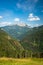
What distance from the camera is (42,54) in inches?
2141

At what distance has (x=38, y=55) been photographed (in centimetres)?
5556

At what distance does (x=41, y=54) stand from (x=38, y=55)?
1527 mm

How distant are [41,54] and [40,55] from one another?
0.66m

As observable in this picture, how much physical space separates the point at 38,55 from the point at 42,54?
72.8 inches

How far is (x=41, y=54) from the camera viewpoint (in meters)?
54.5

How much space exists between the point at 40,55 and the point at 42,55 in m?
0.90

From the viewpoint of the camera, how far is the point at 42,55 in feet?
178

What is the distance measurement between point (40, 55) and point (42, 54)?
95 centimetres

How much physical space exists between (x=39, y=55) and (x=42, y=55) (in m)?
1.44

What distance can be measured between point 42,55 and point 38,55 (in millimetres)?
1832

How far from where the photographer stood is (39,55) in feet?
182

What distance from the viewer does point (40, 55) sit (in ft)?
180
